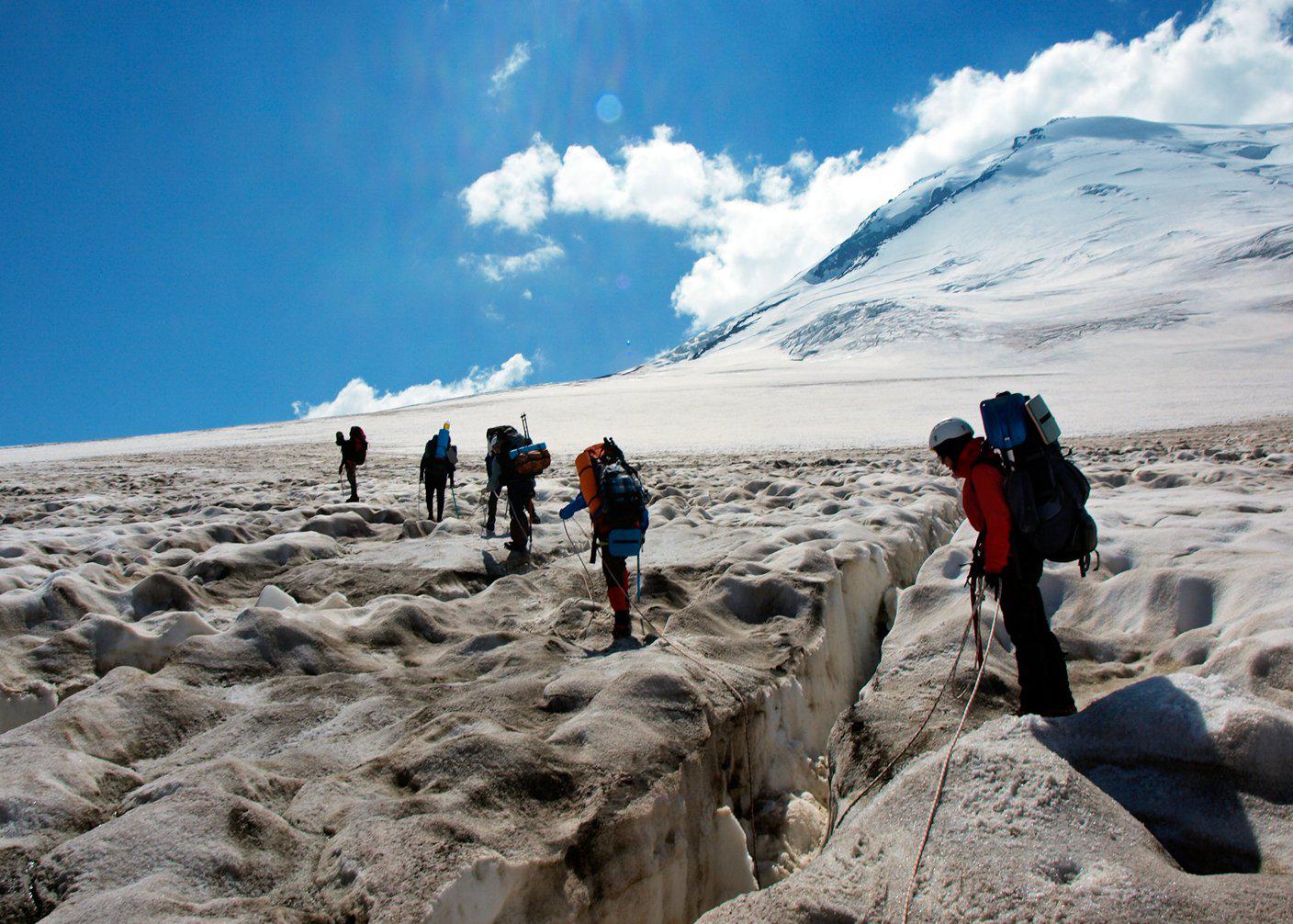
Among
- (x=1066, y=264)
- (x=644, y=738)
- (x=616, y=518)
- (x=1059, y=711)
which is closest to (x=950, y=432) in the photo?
(x=1059, y=711)

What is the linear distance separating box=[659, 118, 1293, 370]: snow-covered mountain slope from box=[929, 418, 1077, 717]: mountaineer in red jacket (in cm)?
5235

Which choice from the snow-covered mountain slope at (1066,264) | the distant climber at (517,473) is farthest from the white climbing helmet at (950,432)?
the snow-covered mountain slope at (1066,264)

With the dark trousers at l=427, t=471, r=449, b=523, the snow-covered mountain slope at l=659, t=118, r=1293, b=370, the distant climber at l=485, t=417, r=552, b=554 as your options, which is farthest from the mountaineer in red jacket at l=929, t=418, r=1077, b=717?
the snow-covered mountain slope at l=659, t=118, r=1293, b=370

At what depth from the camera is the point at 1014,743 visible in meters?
3.04

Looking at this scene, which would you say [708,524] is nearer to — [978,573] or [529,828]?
[978,573]

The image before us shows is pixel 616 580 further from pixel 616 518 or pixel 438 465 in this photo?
pixel 438 465

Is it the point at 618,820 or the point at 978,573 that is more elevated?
the point at 978,573

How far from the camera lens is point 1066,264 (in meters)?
95.3

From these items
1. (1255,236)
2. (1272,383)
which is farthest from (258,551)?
(1255,236)

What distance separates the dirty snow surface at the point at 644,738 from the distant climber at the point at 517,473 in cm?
95

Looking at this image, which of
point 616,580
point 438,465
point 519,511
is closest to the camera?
point 616,580

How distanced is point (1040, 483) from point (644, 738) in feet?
7.65

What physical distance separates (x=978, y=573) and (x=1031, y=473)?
0.67 metres

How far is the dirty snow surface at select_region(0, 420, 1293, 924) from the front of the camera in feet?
8.59
